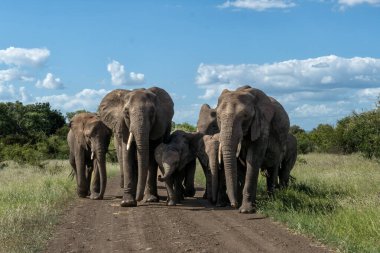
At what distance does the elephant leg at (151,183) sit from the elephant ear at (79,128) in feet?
7.15

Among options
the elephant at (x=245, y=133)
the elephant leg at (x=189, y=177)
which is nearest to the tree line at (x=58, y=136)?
the elephant leg at (x=189, y=177)

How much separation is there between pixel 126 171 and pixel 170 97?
8.31 feet

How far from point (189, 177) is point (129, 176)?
2257 mm

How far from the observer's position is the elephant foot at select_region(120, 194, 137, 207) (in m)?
13.6

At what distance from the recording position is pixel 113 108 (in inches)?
599

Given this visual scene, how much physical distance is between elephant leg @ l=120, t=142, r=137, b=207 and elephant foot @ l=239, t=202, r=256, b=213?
2.80 metres

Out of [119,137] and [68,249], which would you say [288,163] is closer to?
[119,137]

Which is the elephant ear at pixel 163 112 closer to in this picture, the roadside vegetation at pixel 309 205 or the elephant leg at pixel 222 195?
the elephant leg at pixel 222 195

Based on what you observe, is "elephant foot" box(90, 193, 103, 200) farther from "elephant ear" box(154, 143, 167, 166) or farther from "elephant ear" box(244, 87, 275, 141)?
"elephant ear" box(244, 87, 275, 141)

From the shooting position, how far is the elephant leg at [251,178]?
12.3m

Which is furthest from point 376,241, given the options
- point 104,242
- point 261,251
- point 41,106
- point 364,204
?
point 41,106

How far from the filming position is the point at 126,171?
14.1 meters

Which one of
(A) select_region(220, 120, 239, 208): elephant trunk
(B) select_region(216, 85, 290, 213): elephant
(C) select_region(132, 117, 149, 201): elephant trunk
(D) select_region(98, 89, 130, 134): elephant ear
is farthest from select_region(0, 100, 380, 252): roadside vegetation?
(D) select_region(98, 89, 130, 134): elephant ear

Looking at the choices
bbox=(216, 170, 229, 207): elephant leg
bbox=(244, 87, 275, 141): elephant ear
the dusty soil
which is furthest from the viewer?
bbox=(216, 170, 229, 207): elephant leg
